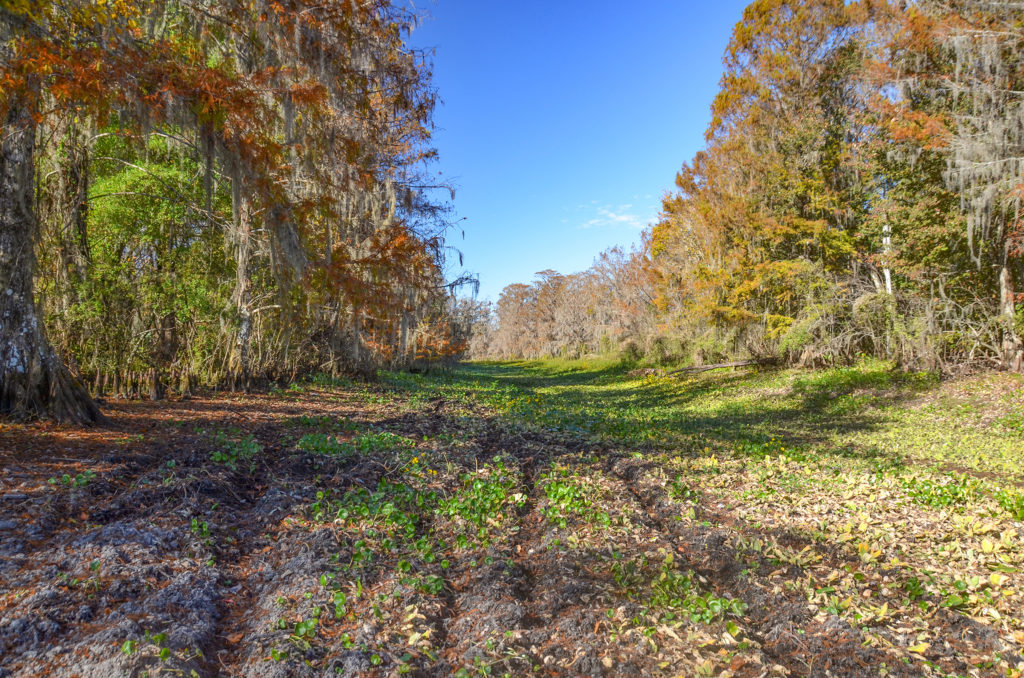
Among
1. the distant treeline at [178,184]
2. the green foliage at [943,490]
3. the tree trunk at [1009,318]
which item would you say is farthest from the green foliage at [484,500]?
the tree trunk at [1009,318]

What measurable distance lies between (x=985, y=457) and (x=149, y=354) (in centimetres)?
1279

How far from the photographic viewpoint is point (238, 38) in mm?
8352

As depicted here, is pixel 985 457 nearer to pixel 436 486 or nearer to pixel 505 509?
pixel 505 509

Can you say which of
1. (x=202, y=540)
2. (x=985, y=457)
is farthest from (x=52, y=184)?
(x=985, y=457)

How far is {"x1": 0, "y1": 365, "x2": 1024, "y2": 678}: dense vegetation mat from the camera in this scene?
108 inches

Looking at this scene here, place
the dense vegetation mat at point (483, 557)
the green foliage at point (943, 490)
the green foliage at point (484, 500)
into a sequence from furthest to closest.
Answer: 1. the green foliage at point (943, 490)
2. the green foliage at point (484, 500)
3. the dense vegetation mat at point (483, 557)

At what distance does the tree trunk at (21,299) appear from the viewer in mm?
5324

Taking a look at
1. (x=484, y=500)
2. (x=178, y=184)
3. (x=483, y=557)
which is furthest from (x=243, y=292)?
(x=483, y=557)

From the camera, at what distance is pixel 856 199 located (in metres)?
14.2

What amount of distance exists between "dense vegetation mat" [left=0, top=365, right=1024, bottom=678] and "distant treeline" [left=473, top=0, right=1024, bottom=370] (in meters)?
5.39

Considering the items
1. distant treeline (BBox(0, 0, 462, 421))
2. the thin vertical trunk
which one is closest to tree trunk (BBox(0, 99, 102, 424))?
distant treeline (BBox(0, 0, 462, 421))

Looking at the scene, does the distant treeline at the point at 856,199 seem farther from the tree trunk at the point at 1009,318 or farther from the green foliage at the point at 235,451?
the green foliage at the point at 235,451

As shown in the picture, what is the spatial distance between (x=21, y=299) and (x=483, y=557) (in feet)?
19.3

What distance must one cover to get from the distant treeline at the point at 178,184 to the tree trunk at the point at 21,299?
2 centimetres
